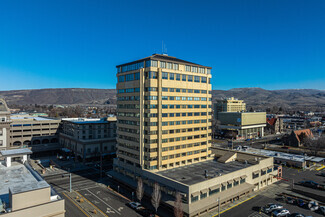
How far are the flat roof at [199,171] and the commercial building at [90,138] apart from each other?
47250 millimetres

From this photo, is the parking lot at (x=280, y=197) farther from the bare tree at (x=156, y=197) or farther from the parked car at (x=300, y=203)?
the bare tree at (x=156, y=197)

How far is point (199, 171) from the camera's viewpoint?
6128cm

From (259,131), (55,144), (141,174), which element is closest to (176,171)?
(141,174)

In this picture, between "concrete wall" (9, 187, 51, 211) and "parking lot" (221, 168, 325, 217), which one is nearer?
"concrete wall" (9, 187, 51, 211)

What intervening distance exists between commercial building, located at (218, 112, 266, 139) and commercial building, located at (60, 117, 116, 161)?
317ft

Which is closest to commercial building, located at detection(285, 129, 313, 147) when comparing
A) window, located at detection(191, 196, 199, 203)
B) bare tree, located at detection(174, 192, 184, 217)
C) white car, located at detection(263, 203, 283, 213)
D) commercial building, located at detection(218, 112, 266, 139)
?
commercial building, located at detection(218, 112, 266, 139)

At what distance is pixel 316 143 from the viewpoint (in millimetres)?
107000

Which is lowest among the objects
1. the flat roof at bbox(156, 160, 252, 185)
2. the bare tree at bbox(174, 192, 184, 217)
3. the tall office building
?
the bare tree at bbox(174, 192, 184, 217)

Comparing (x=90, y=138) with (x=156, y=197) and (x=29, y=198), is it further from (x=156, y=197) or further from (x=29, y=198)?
(x=29, y=198)

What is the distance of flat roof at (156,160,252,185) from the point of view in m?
55.1

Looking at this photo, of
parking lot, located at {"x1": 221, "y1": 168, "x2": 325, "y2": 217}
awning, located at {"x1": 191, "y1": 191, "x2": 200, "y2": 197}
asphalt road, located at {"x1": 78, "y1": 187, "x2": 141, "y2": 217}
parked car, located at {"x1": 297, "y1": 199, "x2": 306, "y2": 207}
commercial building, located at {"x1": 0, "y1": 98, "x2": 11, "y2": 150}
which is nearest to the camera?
awning, located at {"x1": 191, "y1": 191, "x2": 200, "y2": 197}

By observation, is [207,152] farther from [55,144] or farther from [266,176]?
[55,144]

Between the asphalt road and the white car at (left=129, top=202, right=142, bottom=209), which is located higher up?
the white car at (left=129, top=202, right=142, bottom=209)

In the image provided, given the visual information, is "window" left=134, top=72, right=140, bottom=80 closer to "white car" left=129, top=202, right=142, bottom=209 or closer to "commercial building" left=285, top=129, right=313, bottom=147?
"white car" left=129, top=202, right=142, bottom=209
